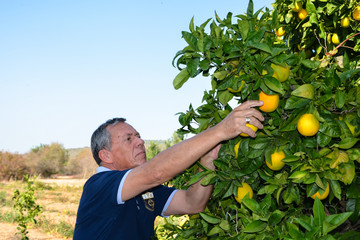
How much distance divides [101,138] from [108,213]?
640 millimetres

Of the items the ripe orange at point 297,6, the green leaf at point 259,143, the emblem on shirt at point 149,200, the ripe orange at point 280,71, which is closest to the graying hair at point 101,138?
the emblem on shirt at point 149,200

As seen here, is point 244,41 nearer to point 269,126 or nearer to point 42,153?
point 269,126

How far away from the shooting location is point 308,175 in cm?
147

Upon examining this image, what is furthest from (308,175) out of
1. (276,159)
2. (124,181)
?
(124,181)

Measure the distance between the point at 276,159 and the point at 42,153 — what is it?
37.3m

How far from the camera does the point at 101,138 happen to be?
2809mm

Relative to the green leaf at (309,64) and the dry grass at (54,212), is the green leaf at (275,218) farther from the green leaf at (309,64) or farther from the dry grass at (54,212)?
the dry grass at (54,212)

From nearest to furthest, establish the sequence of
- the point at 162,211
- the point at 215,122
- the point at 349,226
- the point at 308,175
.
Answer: the point at 308,175, the point at 349,226, the point at 215,122, the point at 162,211

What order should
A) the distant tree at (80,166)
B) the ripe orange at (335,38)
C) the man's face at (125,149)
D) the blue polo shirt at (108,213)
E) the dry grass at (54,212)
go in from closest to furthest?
the blue polo shirt at (108,213)
the man's face at (125,149)
the ripe orange at (335,38)
the dry grass at (54,212)
the distant tree at (80,166)

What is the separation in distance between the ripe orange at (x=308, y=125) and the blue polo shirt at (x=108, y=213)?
1094mm

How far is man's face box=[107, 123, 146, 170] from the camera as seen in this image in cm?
277

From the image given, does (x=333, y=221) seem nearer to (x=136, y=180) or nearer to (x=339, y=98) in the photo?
(x=339, y=98)

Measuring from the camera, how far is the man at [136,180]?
5.61ft

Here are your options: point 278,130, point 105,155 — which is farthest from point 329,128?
point 105,155
